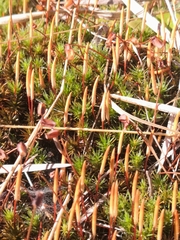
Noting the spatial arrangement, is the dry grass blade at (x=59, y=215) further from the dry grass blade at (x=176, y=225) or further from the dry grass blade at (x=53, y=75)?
the dry grass blade at (x=53, y=75)

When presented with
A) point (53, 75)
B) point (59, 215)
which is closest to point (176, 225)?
point (59, 215)

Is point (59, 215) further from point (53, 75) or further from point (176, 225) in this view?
point (53, 75)

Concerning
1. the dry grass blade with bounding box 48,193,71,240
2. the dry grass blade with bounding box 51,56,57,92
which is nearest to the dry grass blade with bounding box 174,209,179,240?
the dry grass blade with bounding box 48,193,71,240

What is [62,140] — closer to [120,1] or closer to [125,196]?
[125,196]

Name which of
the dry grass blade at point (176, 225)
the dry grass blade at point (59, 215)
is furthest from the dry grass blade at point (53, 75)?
the dry grass blade at point (176, 225)

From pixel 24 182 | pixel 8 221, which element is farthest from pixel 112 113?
pixel 8 221

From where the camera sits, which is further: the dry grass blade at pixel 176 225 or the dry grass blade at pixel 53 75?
the dry grass blade at pixel 53 75

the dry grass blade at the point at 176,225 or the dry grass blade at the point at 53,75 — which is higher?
the dry grass blade at the point at 53,75

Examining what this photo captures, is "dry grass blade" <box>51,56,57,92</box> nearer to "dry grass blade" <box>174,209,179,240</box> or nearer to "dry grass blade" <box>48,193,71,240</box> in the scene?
"dry grass blade" <box>48,193,71,240</box>

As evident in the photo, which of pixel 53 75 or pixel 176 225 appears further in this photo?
pixel 53 75

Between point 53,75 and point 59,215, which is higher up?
point 53,75

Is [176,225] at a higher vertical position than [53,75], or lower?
lower

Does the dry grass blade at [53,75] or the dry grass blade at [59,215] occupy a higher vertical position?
the dry grass blade at [53,75]
